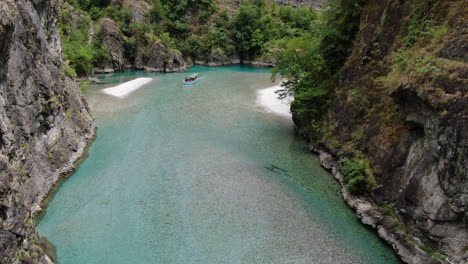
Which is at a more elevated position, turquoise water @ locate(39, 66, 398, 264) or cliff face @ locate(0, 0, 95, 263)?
cliff face @ locate(0, 0, 95, 263)

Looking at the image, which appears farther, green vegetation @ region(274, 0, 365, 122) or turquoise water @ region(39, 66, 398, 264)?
green vegetation @ region(274, 0, 365, 122)

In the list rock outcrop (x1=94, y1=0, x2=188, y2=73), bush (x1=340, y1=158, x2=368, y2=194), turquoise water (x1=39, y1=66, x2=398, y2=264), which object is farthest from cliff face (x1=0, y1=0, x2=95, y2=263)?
rock outcrop (x1=94, y1=0, x2=188, y2=73)

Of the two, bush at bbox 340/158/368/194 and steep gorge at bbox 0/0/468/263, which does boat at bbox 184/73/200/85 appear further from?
bush at bbox 340/158/368/194

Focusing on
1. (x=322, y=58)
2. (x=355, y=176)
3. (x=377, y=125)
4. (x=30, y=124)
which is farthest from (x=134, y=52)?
(x=355, y=176)

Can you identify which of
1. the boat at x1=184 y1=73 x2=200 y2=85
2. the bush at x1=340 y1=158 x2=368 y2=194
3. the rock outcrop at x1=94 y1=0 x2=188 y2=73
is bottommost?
the bush at x1=340 y1=158 x2=368 y2=194

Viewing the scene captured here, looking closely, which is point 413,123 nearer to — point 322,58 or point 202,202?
point 202,202

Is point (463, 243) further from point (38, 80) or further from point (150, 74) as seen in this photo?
point (150, 74)
